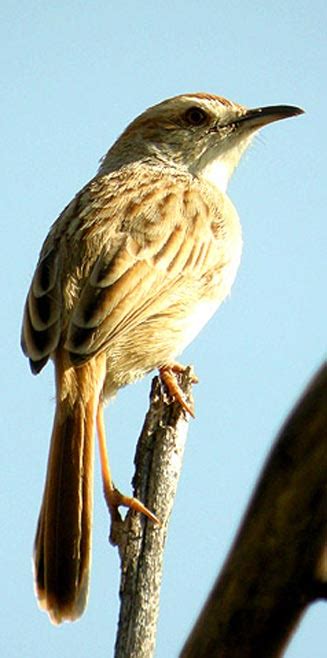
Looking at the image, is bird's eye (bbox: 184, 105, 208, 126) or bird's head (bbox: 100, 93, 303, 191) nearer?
bird's head (bbox: 100, 93, 303, 191)

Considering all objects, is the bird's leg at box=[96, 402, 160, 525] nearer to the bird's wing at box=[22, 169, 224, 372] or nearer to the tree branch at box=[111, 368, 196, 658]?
the tree branch at box=[111, 368, 196, 658]

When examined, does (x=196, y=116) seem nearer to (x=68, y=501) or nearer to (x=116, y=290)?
(x=116, y=290)

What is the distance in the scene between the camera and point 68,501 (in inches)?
180

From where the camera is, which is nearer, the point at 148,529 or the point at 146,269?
the point at 148,529

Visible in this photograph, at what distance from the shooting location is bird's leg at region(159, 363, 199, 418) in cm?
503

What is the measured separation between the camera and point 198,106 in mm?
7496

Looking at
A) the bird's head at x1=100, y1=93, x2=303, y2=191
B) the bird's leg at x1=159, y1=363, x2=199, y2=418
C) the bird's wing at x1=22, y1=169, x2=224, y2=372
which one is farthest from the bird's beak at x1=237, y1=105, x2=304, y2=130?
the bird's leg at x1=159, y1=363, x2=199, y2=418

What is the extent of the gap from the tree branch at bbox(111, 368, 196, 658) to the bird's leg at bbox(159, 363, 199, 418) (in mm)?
40

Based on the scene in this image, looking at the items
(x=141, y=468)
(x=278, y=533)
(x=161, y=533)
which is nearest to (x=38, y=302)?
(x=141, y=468)

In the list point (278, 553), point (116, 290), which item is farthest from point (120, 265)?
point (278, 553)

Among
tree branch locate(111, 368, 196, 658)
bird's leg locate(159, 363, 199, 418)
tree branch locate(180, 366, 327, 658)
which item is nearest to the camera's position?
tree branch locate(180, 366, 327, 658)

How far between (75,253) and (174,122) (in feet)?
7.54

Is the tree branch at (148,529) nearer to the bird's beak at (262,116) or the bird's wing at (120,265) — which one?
Result: the bird's wing at (120,265)

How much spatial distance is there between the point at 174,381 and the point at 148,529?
1.20 metres
